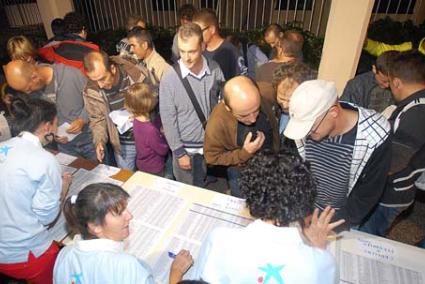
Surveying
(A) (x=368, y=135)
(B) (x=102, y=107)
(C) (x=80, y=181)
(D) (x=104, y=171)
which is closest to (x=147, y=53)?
(B) (x=102, y=107)

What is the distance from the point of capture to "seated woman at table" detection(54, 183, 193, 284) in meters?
1.19

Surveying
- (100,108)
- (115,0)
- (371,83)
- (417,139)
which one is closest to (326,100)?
(417,139)

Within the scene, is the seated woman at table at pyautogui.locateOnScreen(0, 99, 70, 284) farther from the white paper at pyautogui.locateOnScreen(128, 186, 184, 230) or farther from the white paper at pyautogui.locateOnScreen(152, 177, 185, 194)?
the white paper at pyautogui.locateOnScreen(152, 177, 185, 194)

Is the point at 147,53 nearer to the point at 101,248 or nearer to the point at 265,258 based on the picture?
the point at 101,248

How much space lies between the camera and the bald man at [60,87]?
2.36m

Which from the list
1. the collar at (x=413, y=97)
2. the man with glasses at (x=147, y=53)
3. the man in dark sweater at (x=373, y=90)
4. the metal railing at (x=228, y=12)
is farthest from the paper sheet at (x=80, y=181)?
the metal railing at (x=228, y=12)

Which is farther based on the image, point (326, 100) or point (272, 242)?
point (326, 100)

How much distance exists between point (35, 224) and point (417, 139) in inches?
91.9

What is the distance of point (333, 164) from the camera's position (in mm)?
1642

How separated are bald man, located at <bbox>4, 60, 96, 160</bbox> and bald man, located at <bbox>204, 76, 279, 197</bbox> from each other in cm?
132

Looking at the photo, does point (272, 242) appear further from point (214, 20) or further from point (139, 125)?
point (214, 20)

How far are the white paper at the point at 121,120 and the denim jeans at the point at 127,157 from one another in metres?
0.21

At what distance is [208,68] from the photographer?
92.7 inches

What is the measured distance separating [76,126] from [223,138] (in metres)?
1.40
